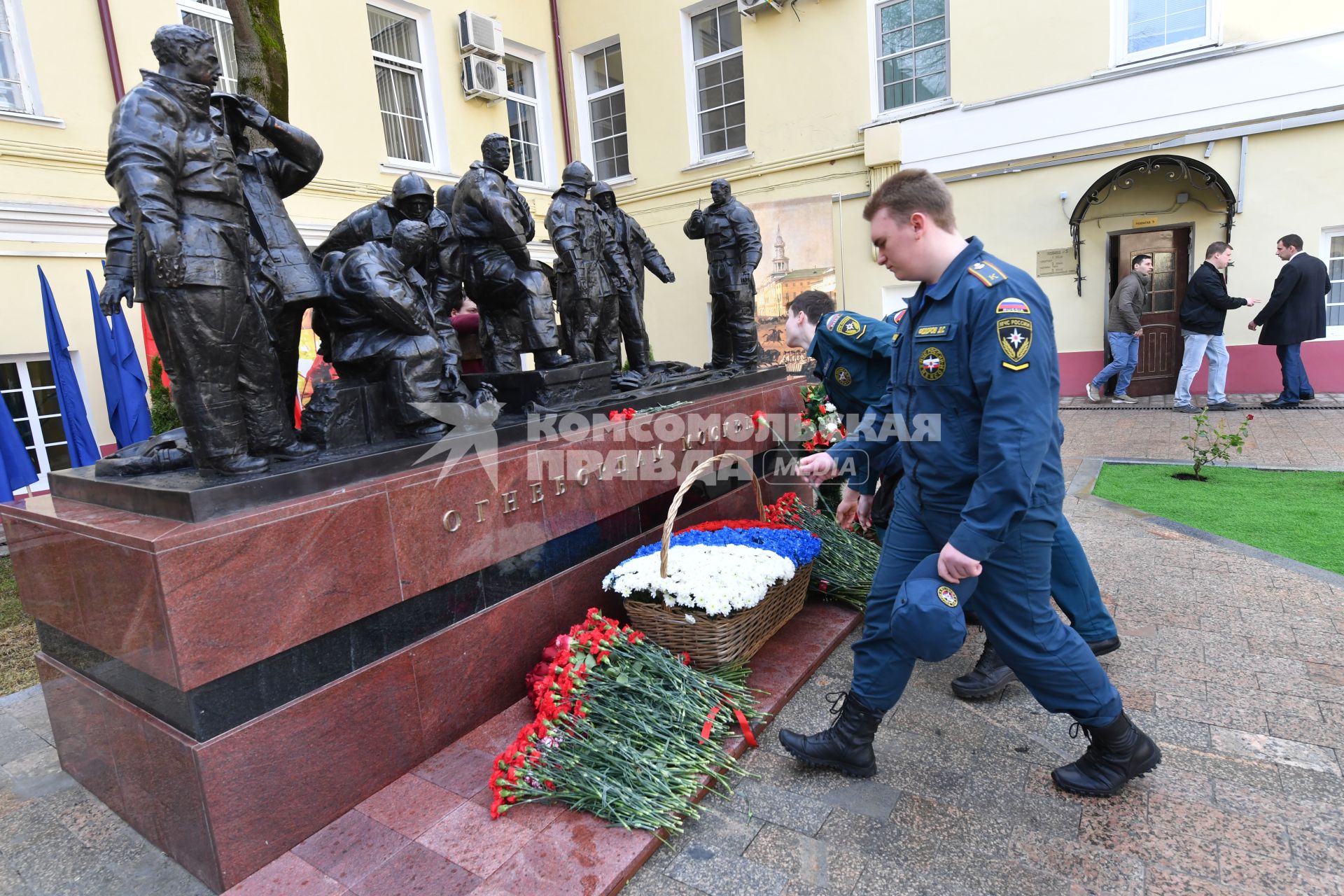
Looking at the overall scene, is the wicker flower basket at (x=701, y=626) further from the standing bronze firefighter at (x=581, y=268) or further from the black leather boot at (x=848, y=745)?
the standing bronze firefighter at (x=581, y=268)

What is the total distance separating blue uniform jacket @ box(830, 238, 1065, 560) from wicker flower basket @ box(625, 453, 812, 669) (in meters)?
0.95

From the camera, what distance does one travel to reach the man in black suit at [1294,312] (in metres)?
9.05

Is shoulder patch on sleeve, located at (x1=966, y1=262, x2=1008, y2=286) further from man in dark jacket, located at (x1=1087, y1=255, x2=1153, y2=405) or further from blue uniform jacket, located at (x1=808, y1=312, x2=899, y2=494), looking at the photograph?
man in dark jacket, located at (x1=1087, y1=255, x2=1153, y2=405)

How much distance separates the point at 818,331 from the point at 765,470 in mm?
1955

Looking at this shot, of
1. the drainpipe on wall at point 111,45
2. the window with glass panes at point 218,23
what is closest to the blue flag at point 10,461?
the drainpipe on wall at point 111,45

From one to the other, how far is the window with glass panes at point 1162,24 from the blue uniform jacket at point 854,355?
376 inches

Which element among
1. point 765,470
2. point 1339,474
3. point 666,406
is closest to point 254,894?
point 666,406

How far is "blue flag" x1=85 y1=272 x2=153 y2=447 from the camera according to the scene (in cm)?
678

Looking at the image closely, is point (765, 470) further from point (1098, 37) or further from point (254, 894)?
point (1098, 37)

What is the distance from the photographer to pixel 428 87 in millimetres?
12445

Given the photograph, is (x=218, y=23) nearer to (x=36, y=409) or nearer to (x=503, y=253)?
(x=36, y=409)

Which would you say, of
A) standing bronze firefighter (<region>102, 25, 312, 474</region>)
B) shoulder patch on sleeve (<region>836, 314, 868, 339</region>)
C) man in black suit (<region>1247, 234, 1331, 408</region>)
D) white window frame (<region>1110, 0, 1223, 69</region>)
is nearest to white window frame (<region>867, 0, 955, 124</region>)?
white window frame (<region>1110, 0, 1223, 69</region>)

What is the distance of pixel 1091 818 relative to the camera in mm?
2326

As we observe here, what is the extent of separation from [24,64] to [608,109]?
974 cm
